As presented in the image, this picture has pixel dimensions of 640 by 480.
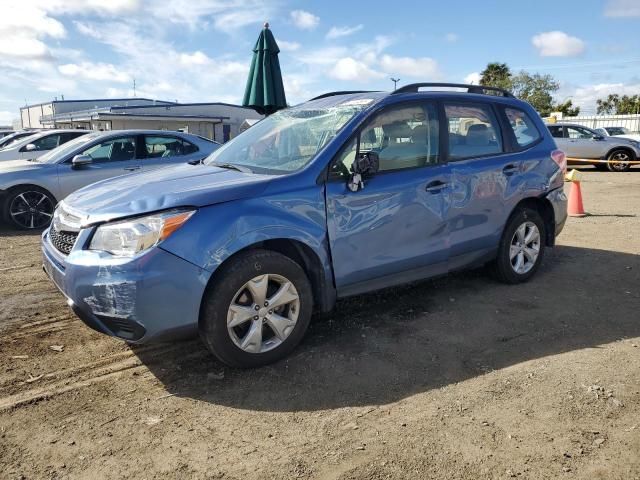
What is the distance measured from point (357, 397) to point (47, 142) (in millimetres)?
10290

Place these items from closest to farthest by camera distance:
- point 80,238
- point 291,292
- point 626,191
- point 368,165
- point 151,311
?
point 151,311 → point 80,238 → point 291,292 → point 368,165 → point 626,191

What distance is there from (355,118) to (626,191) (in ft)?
36.3

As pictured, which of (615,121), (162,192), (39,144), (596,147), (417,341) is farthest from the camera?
(615,121)

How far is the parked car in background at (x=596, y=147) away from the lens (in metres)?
18.3

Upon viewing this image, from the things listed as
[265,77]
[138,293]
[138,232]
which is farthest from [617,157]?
[138,293]

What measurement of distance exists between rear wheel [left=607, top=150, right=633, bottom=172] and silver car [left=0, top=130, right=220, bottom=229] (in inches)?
613

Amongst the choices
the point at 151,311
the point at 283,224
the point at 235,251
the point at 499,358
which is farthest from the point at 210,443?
the point at 499,358

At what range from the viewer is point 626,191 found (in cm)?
1248

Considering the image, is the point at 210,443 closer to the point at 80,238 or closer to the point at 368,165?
the point at 80,238

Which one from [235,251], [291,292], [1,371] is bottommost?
[1,371]

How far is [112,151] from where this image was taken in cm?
854

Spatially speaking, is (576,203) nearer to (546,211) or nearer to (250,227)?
(546,211)

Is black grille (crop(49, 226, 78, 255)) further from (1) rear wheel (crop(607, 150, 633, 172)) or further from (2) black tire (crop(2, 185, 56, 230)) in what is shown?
(1) rear wheel (crop(607, 150, 633, 172))

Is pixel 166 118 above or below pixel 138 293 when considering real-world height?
above
